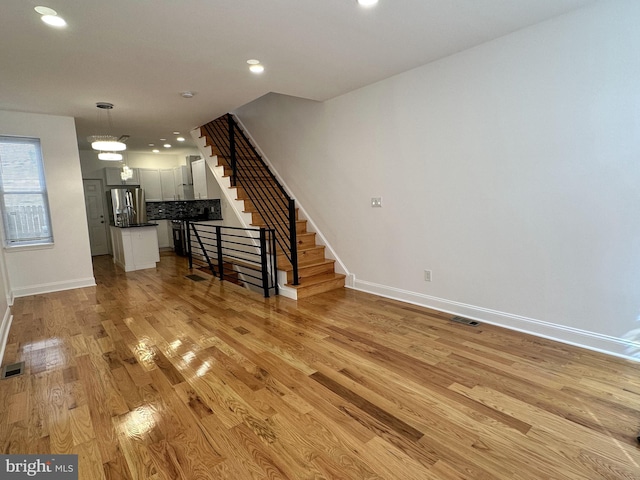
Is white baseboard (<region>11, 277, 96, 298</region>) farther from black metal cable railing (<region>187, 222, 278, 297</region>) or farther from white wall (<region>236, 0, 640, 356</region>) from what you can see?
white wall (<region>236, 0, 640, 356</region>)

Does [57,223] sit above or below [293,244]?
above

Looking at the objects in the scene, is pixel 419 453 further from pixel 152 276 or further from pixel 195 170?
pixel 195 170

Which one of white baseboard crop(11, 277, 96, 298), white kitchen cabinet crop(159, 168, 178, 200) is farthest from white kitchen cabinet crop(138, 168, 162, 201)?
white baseboard crop(11, 277, 96, 298)

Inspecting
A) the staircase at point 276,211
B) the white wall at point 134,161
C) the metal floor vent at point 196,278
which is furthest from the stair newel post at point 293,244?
the white wall at point 134,161

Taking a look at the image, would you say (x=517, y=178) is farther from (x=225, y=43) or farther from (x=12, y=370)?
(x=12, y=370)

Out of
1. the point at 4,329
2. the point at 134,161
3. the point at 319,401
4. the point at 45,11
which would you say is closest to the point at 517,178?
the point at 319,401

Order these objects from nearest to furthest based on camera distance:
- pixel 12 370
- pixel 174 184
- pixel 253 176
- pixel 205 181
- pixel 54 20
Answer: pixel 54 20, pixel 12 370, pixel 253 176, pixel 205 181, pixel 174 184

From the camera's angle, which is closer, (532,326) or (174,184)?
(532,326)

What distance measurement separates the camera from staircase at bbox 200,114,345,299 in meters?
4.30

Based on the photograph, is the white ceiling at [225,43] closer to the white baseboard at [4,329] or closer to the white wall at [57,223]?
the white wall at [57,223]

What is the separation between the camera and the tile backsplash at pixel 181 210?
25.9ft

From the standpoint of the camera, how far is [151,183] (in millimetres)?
8773

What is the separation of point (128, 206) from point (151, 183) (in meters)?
1.31

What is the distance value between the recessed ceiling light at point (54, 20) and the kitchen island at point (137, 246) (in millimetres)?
4368
